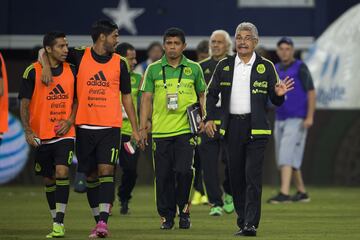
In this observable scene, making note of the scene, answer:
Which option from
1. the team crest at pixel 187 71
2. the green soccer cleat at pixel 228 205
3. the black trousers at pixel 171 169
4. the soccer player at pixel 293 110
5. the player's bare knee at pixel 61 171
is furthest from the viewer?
the soccer player at pixel 293 110

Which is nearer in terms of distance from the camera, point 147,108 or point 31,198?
point 147,108

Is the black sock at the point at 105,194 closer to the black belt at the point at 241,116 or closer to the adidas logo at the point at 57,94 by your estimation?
the adidas logo at the point at 57,94

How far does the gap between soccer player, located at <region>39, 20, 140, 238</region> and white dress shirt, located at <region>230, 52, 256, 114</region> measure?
1183 millimetres

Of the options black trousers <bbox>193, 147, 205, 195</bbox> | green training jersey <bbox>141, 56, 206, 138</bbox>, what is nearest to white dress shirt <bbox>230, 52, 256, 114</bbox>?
green training jersey <bbox>141, 56, 206, 138</bbox>

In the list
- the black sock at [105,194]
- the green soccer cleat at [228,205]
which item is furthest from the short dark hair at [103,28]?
the green soccer cleat at [228,205]

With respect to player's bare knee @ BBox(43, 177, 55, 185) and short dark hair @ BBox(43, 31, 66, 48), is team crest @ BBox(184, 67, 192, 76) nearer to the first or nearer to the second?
short dark hair @ BBox(43, 31, 66, 48)

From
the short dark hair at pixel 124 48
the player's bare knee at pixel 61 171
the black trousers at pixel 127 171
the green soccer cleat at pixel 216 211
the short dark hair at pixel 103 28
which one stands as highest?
the short dark hair at pixel 103 28

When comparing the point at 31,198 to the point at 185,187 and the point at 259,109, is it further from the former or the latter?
the point at 259,109

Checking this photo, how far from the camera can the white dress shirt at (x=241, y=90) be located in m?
13.9

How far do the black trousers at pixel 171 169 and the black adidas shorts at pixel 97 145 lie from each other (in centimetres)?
115

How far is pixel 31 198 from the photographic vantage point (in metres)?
20.9

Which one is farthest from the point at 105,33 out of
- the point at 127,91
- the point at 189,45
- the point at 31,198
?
the point at 189,45

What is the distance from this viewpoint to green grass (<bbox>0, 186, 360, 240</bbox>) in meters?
14.0

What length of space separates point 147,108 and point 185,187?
40.7 inches
